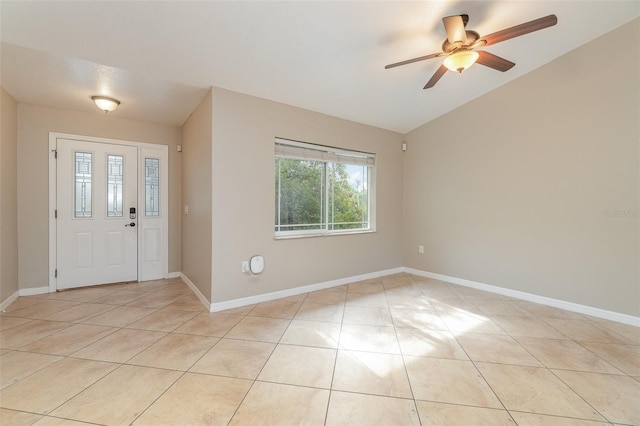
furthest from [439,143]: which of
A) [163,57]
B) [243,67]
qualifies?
[163,57]

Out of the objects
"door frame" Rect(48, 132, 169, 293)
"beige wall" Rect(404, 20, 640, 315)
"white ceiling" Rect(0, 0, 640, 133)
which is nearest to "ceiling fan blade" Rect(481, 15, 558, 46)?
"white ceiling" Rect(0, 0, 640, 133)

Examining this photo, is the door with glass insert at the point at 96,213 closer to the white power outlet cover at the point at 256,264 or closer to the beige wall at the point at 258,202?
the beige wall at the point at 258,202

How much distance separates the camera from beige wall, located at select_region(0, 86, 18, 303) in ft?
→ 9.75

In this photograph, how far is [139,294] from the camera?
3539 millimetres

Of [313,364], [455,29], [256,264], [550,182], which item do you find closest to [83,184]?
[256,264]

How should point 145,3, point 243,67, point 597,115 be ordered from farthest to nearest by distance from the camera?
point 597,115, point 243,67, point 145,3

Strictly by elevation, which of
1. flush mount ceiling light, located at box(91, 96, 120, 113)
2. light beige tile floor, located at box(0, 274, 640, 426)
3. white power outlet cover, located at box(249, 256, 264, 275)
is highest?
flush mount ceiling light, located at box(91, 96, 120, 113)

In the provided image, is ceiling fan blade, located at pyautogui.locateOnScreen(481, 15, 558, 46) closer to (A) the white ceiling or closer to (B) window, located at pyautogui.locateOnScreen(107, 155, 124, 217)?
(A) the white ceiling

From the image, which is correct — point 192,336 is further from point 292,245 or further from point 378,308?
point 378,308

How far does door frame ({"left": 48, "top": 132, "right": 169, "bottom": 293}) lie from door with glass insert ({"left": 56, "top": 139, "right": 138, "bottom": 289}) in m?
0.04

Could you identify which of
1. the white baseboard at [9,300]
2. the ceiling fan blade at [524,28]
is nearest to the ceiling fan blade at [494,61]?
the ceiling fan blade at [524,28]

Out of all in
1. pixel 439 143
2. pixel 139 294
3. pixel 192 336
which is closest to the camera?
pixel 192 336

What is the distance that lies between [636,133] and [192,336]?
4.82 metres

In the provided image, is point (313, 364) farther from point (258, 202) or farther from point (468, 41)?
point (468, 41)
